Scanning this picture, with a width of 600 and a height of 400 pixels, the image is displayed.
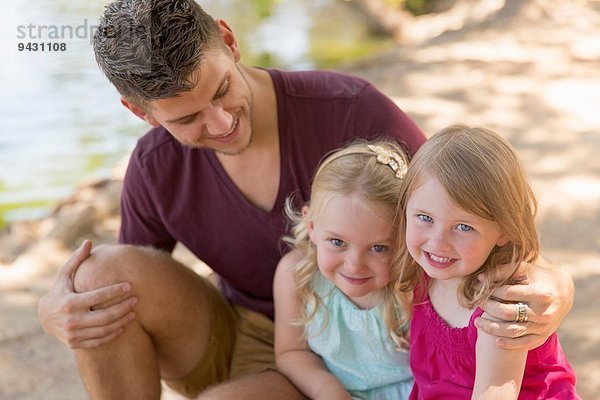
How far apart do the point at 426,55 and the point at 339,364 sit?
434cm

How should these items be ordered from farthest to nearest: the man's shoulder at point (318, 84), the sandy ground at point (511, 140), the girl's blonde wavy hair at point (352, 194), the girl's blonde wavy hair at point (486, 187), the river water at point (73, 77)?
the river water at point (73, 77)
the sandy ground at point (511, 140)
the man's shoulder at point (318, 84)
the girl's blonde wavy hair at point (352, 194)
the girl's blonde wavy hair at point (486, 187)

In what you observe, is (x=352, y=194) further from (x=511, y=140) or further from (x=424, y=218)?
(x=511, y=140)

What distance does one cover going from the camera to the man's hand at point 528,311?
1.76 meters

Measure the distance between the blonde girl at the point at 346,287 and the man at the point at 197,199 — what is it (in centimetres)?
12

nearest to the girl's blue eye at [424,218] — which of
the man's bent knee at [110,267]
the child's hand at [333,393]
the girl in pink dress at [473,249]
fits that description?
the girl in pink dress at [473,249]

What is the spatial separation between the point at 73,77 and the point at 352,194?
534cm

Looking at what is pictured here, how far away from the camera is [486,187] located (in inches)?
67.4

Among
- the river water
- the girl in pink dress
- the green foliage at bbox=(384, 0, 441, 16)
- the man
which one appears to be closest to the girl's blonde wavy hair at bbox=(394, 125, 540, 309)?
the girl in pink dress

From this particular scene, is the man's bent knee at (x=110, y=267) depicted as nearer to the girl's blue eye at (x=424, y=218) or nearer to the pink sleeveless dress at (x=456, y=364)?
the pink sleeveless dress at (x=456, y=364)

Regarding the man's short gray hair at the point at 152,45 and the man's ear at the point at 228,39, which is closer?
the man's short gray hair at the point at 152,45

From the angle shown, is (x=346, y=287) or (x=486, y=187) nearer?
(x=486, y=187)

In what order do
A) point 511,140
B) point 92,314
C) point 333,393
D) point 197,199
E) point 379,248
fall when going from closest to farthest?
1. point 379,248
2. point 333,393
3. point 92,314
4. point 197,199
5. point 511,140

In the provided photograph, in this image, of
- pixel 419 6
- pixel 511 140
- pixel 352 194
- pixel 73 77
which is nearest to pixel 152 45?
pixel 352 194

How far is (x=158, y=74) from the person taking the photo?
206 cm
